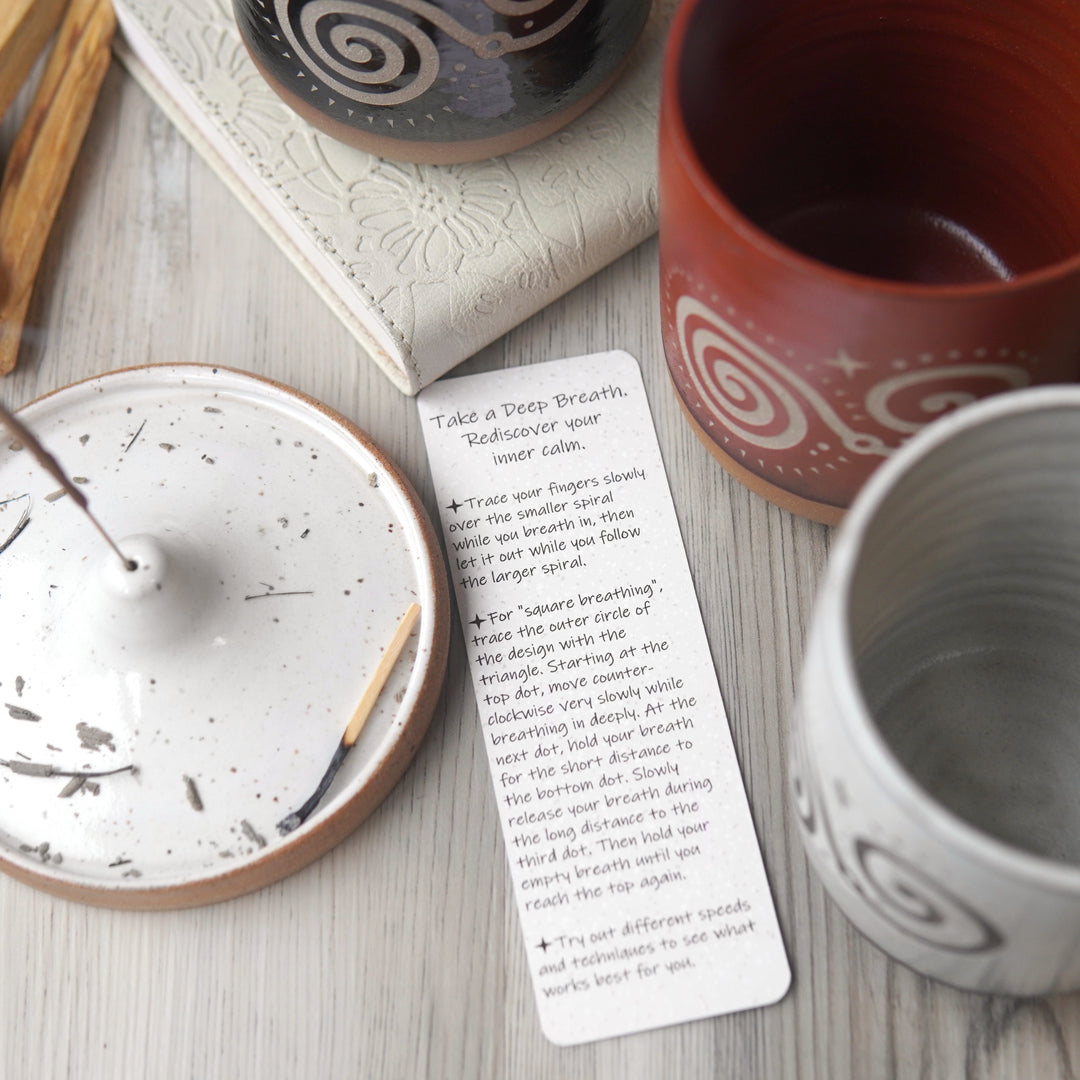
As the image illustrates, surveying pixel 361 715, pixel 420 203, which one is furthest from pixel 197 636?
pixel 420 203

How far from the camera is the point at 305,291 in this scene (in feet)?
1.67

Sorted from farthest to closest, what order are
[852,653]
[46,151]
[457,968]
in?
[46,151] → [457,968] → [852,653]

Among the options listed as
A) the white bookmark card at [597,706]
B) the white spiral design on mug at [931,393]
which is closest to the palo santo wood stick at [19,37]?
the white bookmark card at [597,706]

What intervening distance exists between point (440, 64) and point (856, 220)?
0.18 meters

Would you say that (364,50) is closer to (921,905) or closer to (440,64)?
(440,64)

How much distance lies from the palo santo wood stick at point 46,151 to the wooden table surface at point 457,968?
0.19 m

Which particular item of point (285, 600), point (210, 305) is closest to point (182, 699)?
point (285, 600)

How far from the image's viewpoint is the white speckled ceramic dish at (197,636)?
1.32 ft

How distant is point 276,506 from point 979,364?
254 mm

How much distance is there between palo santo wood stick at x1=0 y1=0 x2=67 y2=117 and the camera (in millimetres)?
514

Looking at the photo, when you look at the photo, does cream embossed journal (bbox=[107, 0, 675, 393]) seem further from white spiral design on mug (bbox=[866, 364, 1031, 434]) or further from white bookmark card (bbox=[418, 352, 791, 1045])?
white spiral design on mug (bbox=[866, 364, 1031, 434])

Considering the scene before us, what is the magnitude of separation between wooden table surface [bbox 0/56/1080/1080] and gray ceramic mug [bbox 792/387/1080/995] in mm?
42

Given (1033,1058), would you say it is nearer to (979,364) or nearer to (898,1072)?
(898,1072)

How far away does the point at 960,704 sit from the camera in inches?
16.0
